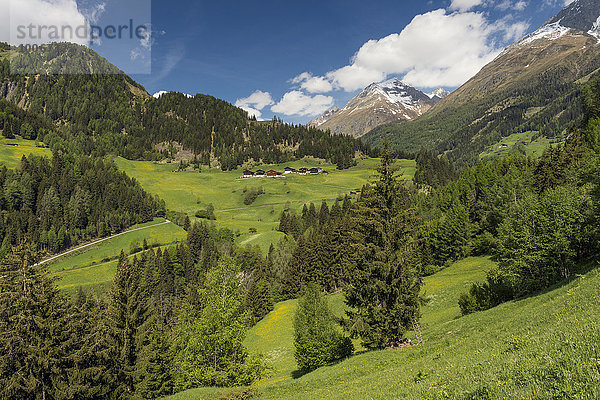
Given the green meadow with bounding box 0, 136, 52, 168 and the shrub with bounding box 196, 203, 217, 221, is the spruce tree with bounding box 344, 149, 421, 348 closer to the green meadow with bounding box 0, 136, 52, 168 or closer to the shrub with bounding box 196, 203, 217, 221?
the shrub with bounding box 196, 203, 217, 221

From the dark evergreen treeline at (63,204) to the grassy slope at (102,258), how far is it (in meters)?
13.8

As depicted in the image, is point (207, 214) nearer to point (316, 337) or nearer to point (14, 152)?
point (14, 152)

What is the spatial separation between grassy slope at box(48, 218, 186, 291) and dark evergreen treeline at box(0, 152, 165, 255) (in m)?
13.8

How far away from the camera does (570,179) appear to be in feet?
187

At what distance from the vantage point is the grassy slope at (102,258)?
101 m

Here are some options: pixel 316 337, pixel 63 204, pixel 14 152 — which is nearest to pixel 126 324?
pixel 316 337

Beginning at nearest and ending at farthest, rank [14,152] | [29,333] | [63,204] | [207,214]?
[29,333] < [63,204] < [207,214] < [14,152]

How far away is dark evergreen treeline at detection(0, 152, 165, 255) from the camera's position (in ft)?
455

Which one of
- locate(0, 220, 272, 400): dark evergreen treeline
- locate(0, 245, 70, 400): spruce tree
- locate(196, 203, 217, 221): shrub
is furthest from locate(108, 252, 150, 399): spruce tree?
locate(196, 203, 217, 221): shrub

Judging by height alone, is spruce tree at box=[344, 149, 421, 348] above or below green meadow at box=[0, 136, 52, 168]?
below

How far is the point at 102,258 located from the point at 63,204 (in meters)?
60.7

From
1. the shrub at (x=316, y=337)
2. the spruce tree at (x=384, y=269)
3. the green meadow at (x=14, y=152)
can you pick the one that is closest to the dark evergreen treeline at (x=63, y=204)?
the green meadow at (x=14, y=152)

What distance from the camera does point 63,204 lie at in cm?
15750

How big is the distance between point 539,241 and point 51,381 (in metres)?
54.7
